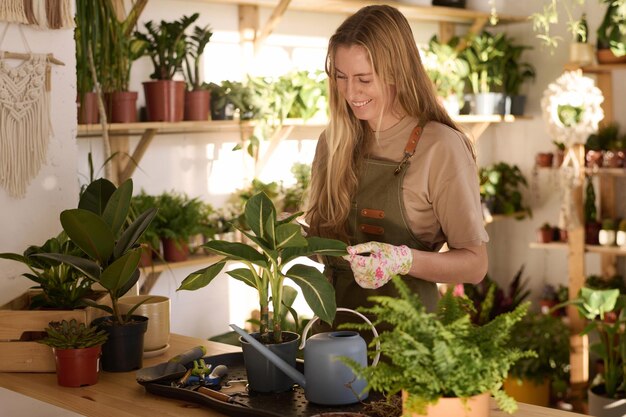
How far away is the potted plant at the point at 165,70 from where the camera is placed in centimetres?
379

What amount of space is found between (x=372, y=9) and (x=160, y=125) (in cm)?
175

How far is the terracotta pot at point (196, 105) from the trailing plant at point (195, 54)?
0.04 metres

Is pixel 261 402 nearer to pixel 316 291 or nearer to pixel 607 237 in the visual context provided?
pixel 316 291

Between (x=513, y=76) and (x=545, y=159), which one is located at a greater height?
(x=513, y=76)

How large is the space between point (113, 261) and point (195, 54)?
2.29 metres

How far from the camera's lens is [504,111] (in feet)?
17.6

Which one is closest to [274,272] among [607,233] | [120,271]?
[120,271]

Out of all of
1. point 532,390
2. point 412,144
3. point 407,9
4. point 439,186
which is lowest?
point 532,390

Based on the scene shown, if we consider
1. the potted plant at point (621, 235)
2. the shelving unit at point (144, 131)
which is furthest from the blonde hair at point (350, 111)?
the potted plant at point (621, 235)

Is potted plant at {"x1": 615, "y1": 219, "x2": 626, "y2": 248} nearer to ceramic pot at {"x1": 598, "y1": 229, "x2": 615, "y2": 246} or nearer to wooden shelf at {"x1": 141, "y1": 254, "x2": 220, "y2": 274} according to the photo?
ceramic pot at {"x1": 598, "y1": 229, "x2": 615, "y2": 246}

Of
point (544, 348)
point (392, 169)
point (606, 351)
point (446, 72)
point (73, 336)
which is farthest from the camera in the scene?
point (544, 348)

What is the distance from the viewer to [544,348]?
200 inches

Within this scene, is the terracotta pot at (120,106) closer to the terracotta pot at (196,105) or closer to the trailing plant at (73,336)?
the terracotta pot at (196,105)

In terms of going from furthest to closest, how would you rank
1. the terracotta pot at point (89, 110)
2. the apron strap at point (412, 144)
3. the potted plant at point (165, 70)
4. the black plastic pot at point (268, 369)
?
the potted plant at point (165, 70)
the terracotta pot at point (89, 110)
the apron strap at point (412, 144)
the black plastic pot at point (268, 369)
